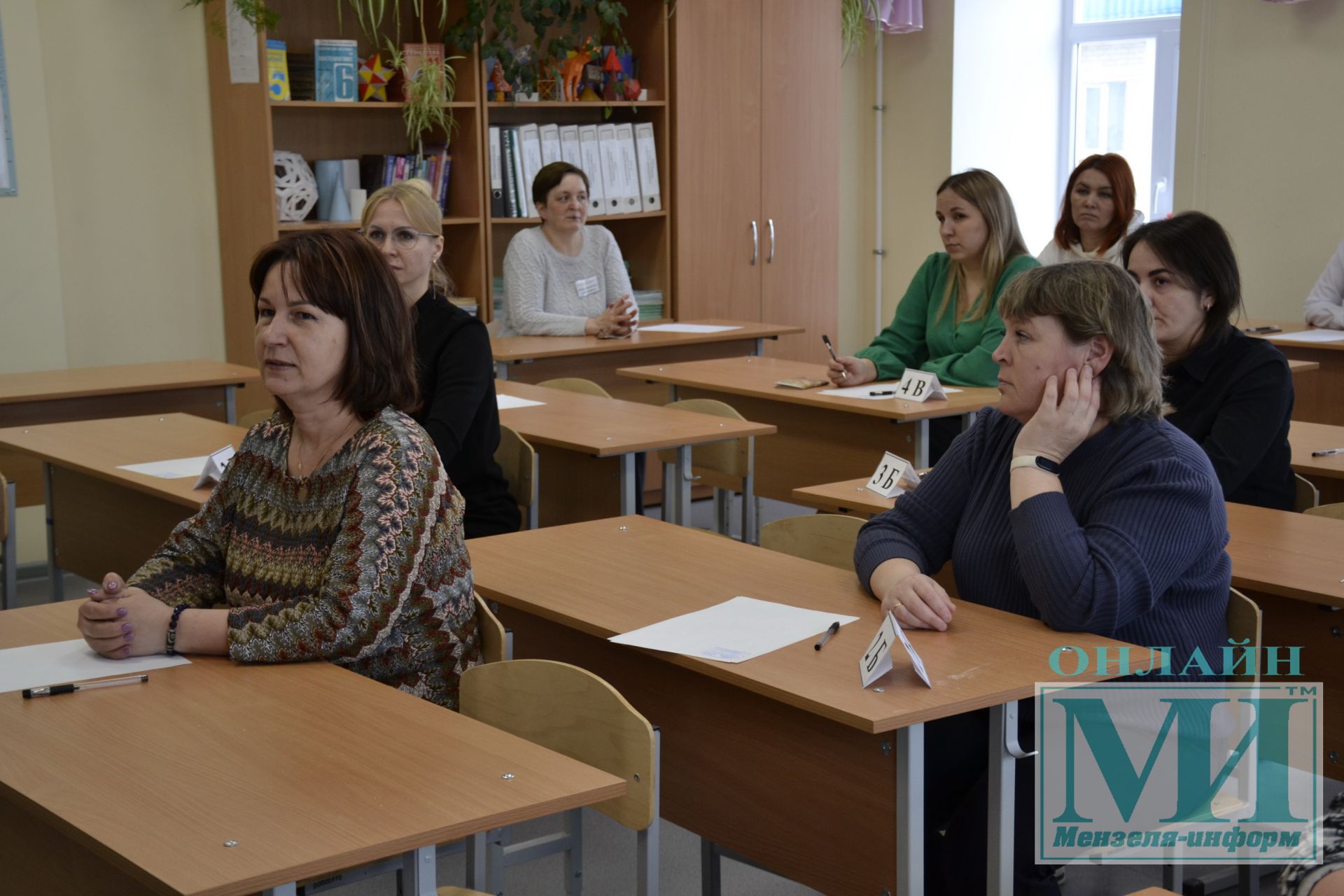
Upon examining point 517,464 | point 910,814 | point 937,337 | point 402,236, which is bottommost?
point 910,814

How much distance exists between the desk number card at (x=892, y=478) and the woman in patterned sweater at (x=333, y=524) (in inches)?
45.6

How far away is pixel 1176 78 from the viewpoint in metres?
7.51

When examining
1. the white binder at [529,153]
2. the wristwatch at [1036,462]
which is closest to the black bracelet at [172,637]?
the wristwatch at [1036,462]

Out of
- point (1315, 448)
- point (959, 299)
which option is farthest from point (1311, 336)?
point (1315, 448)

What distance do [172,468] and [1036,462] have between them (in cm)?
215

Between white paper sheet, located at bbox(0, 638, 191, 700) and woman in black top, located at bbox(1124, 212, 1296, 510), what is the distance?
200cm

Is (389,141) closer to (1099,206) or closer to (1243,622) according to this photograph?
(1099,206)

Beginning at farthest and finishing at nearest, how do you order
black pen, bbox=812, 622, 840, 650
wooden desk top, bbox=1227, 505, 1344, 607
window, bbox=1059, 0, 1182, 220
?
window, bbox=1059, 0, 1182, 220, wooden desk top, bbox=1227, 505, 1344, 607, black pen, bbox=812, 622, 840, 650

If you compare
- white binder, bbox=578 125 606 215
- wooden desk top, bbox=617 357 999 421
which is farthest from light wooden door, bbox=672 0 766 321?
wooden desk top, bbox=617 357 999 421

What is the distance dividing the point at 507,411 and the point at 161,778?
8.54 ft

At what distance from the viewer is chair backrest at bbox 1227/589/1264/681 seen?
2.11 metres

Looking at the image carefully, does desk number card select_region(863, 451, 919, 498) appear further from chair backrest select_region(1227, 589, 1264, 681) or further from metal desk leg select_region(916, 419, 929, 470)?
metal desk leg select_region(916, 419, 929, 470)

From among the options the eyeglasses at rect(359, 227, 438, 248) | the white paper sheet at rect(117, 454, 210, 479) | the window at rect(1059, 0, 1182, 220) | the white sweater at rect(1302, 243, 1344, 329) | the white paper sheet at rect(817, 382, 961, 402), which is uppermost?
the window at rect(1059, 0, 1182, 220)

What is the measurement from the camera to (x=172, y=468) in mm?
3340
